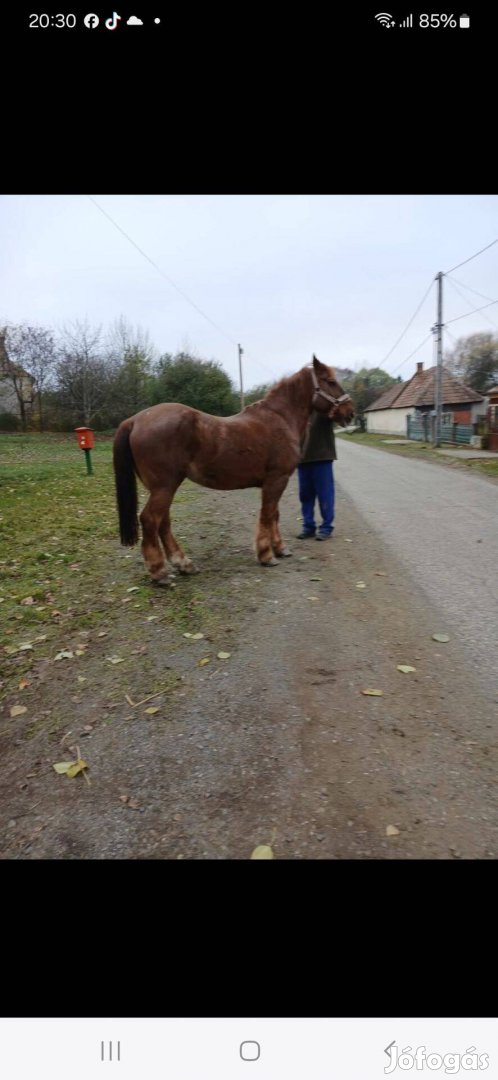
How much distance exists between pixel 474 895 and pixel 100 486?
355 inches

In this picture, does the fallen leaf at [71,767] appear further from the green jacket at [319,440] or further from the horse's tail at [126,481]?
the green jacket at [319,440]

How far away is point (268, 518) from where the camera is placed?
4.67 metres

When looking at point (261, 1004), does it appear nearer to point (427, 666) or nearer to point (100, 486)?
point (427, 666)

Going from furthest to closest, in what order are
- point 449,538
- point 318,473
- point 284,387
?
point 449,538
point 318,473
point 284,387

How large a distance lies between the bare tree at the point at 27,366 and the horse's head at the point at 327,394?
6186 mm

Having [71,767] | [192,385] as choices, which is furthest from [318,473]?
[71,767]

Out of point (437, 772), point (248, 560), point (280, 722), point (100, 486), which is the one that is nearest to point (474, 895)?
point (437, 772)

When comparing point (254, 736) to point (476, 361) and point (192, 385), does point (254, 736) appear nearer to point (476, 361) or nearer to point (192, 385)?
point (192, 385)

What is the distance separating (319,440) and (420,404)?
99.9 ft

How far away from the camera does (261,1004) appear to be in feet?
3.04

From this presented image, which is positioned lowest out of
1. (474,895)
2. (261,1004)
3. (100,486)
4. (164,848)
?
(164,848)

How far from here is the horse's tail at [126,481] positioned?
13.0ft
